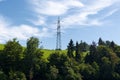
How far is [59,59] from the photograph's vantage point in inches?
5960

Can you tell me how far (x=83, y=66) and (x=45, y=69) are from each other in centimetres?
1707

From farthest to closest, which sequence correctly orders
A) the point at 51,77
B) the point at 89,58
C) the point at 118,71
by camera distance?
the point at 89,58 < the point at 118,71 < the point at 51,77

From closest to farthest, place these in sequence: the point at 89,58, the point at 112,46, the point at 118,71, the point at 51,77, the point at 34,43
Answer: the point at 51,77, the point at 34,43, the point at 118,71, the point at 89,58, the point at 112,46

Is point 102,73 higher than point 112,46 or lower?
lower

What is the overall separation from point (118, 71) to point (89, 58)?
17.3m

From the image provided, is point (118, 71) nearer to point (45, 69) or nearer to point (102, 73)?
point (102, 73)

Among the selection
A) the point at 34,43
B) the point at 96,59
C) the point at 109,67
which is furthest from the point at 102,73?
the point at 34,43

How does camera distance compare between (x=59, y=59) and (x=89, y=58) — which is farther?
(x=89, y=58)

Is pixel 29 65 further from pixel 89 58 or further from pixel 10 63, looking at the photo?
pixel 89 58

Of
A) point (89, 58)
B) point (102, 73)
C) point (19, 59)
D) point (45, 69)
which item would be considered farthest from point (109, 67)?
point (19, 59)

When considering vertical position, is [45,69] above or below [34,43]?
below

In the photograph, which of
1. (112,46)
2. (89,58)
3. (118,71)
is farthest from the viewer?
(112,46)

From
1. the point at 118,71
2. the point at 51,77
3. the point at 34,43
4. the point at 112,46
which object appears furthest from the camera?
the point at 112,46

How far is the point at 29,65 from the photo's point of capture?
144 meters
